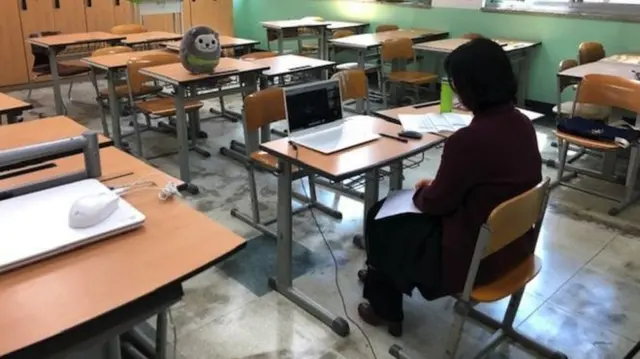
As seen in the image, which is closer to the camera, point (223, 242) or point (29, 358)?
point (29, 358)

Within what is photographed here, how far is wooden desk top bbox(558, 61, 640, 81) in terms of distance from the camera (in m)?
3.86

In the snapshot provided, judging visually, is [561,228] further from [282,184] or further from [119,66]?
[119,66]

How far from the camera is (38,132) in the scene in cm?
223

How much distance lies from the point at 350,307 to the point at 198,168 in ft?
6.70

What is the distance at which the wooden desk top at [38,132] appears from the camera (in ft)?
6.91

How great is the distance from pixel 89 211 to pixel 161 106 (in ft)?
9.52

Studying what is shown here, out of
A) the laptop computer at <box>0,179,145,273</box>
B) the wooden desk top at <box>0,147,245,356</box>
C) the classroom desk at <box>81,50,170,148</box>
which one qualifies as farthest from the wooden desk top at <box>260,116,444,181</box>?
the classroom desk at <box>81,50,170,148</box>

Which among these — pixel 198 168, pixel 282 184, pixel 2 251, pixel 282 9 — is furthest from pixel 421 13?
pixel 2 251

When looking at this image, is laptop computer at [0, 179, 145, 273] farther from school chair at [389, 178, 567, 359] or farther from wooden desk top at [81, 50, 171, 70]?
wooden desk top at [81, 50, 171, 70]

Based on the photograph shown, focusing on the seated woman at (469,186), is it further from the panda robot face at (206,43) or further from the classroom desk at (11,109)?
the panda robot face at (206,43)

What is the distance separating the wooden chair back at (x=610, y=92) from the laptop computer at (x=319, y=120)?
1.90 m

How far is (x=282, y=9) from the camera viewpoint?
7.82 metres

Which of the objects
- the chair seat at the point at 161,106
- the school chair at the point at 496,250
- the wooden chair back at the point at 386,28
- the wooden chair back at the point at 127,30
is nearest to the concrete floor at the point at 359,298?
the school chair at the point at 496,250

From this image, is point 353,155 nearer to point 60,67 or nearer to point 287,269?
point 287,269
